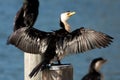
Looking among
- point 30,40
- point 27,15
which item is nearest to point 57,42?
point 30,40

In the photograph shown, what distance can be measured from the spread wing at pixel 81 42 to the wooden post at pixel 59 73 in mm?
278

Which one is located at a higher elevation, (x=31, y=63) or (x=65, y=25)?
(x=65, y=25)

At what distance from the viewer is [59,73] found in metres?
5.64

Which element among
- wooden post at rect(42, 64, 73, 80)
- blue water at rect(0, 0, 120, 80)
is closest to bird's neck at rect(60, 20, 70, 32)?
wooden post at rect(42, 64, 73, 80)

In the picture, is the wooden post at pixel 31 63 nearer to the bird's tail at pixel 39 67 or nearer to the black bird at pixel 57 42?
the black bird at pixel 57 42

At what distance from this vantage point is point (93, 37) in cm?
607

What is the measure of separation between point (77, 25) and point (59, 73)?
949cm

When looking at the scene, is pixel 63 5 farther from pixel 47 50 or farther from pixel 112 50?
pixel 47 50

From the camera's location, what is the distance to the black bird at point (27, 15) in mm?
6512

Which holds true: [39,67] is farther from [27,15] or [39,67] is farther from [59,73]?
[27,15]

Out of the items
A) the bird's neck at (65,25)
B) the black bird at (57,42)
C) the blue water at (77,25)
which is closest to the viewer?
the black bird at (57,42)

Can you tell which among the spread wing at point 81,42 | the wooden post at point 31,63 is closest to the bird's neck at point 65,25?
the spread wing at point 81,42

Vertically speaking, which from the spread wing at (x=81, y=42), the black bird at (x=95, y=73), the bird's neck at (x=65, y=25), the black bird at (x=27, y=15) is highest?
the black bird at (x=27, y=15)

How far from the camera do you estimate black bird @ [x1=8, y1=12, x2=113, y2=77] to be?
5.95 metres
